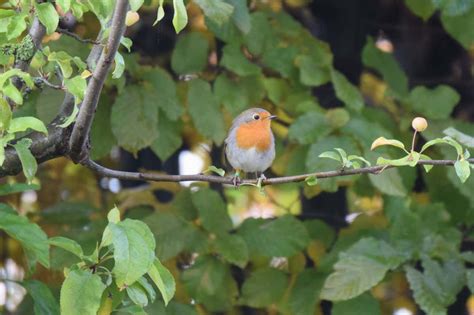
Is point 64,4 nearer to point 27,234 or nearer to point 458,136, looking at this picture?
point 27,234

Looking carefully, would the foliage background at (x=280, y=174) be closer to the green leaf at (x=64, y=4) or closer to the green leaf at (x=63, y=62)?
the green leaf at (x=63, y=62)

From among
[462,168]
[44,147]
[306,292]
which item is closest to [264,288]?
[306,292]

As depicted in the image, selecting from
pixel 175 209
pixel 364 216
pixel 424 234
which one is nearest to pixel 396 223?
pixel 424 234

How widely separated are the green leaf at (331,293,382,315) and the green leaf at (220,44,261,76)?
53.2 inches

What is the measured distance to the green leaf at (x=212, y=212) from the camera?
570 centimetres

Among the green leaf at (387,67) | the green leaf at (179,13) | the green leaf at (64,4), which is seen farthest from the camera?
the green leaf at (387,67)

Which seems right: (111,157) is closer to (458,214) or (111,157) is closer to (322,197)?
(322,197)

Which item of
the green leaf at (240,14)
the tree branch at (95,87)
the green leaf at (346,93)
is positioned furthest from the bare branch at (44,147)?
the green leaf at (346,93)

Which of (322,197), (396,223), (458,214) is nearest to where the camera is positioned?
(396,223)

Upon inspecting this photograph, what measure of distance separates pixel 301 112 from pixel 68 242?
2541 millimetres

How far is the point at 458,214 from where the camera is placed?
626cm

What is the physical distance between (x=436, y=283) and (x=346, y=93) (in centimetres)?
120

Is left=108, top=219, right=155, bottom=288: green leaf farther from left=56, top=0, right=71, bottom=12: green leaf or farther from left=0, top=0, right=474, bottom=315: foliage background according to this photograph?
left=0, top=0, right=474, bottom=315: foliage background

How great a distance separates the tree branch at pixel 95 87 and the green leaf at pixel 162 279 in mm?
487
